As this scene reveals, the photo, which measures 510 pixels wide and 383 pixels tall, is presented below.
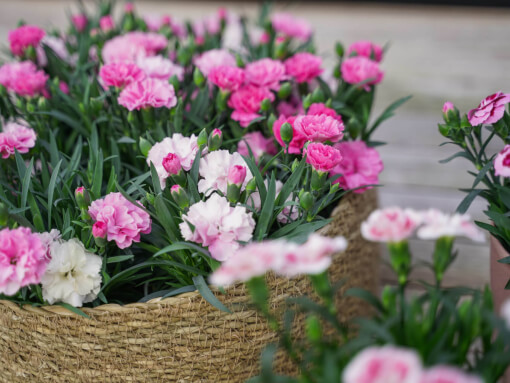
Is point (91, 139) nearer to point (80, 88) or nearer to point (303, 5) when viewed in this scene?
point (80, 88)

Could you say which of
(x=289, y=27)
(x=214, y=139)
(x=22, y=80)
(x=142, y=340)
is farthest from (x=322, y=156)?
(x=289, y=27)

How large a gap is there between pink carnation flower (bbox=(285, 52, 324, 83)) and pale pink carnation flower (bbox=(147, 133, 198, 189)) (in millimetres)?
393

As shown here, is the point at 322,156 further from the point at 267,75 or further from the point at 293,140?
the point at 267,75

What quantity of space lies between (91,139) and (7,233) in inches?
15.1

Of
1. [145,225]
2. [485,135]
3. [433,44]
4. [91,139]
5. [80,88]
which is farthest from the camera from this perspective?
[433,44]

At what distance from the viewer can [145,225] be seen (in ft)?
2.88

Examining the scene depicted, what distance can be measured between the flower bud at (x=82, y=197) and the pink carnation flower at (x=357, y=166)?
17.9 inches

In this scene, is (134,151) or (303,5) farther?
(303,5)

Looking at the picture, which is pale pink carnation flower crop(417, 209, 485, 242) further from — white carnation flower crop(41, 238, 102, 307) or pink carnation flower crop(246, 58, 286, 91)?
pink carnation flower crop(246, 58, 286, 91)

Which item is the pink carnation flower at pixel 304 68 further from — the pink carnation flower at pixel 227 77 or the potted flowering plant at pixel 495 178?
the potted flowering plant at pixel 495 178

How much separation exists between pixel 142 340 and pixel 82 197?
24 centimetres

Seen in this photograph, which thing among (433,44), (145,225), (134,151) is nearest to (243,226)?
(145,225)

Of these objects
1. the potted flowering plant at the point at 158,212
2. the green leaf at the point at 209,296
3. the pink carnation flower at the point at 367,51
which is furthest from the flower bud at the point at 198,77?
the green leaf at the point at 209,296

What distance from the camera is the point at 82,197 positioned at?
864 millimetres
